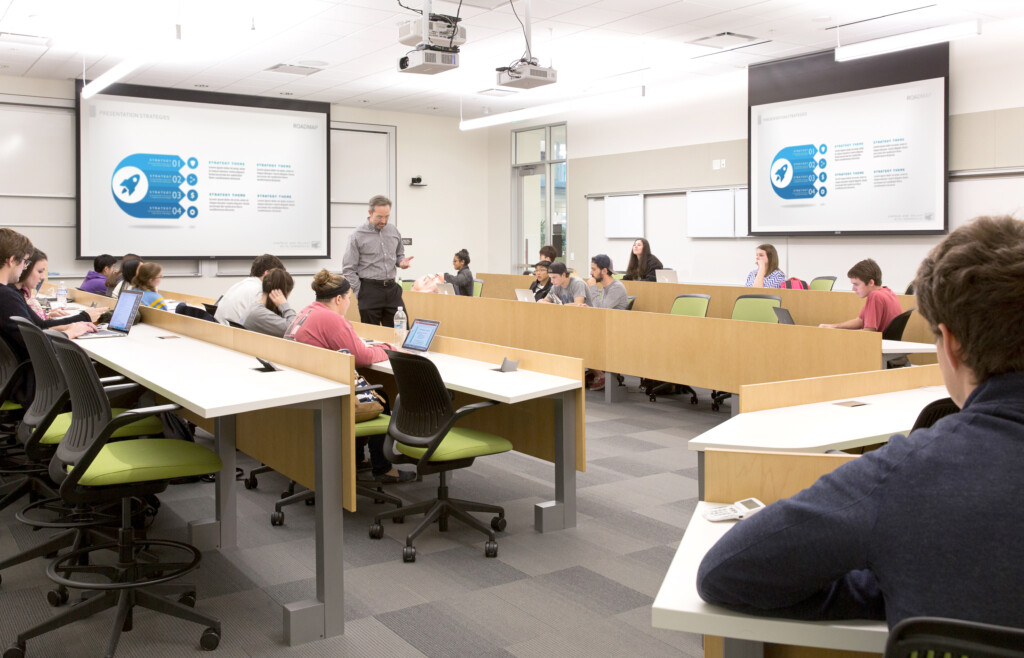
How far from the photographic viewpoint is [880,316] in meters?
5.77

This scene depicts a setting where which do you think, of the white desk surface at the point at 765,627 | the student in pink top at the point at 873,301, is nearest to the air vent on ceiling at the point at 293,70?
the student in pink top at the point at 873,301

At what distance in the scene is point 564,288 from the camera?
746cm

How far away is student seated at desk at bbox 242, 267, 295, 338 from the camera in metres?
5.08

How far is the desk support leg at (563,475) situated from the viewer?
3951 mm

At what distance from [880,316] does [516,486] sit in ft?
9.20

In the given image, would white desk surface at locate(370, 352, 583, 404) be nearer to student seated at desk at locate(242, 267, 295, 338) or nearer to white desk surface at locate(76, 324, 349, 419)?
white desk surface at locate(76, 324, 349, 419)

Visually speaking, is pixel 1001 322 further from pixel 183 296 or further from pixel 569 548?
pixel 183 296

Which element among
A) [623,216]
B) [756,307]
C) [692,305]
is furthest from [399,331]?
[623,216]

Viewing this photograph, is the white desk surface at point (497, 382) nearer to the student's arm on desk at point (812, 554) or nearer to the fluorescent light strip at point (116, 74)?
the student's arm on desk at point (812, 554)

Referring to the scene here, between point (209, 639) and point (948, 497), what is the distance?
8.00 feet

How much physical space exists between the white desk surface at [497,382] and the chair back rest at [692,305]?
3.16 metres

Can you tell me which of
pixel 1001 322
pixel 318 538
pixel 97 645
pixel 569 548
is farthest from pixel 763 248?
pixel 1001 322

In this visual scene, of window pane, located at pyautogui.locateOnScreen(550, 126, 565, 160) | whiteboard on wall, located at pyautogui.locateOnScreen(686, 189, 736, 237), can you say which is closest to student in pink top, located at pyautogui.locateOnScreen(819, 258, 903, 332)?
whiteboard on wall, located at pyautogui.locateOnScreen(686, 189, 736, 237)

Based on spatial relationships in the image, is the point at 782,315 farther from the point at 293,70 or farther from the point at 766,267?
the point at 293,70
